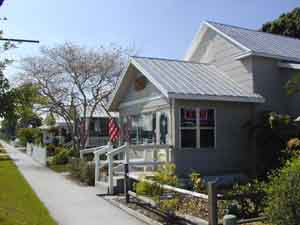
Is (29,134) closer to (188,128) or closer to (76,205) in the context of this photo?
(188,128)

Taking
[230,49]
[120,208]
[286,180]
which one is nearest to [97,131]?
[230,49]

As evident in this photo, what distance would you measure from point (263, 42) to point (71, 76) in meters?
15.2

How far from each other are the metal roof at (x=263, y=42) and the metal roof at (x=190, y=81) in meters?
1.87

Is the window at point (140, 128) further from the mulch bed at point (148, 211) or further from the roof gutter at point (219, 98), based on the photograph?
the mulch bed at point (148, 211)

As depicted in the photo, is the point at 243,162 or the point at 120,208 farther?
the point at 243,162

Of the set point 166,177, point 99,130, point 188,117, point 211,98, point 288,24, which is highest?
point 288,24

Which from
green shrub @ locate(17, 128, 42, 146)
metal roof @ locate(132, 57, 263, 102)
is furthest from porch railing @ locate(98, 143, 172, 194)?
green shrub @ locate(17, 128, 42, 146)

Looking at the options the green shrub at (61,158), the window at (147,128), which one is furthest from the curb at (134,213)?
the green shrub at (61,158)

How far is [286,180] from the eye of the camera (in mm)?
6309

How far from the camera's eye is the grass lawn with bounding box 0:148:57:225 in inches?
330

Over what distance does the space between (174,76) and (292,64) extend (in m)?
5.60

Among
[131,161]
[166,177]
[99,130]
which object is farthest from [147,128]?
[99,130]

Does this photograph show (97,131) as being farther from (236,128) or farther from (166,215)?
(166,215)

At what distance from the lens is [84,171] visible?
16188 mm
